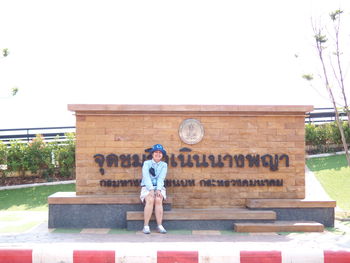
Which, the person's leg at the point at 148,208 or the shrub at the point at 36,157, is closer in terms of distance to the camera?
the person's leg at the point at 148,208

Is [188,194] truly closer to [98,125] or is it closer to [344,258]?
[98,125]

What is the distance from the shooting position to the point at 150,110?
827 centimetres

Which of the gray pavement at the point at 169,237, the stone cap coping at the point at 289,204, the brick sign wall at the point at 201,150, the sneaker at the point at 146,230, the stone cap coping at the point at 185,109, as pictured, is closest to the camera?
the gray pavement at the point at 169,237

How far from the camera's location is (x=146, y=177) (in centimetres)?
760

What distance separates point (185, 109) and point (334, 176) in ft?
21.4

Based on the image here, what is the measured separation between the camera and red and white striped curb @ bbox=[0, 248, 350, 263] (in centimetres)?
466

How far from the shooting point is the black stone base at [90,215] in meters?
7.92

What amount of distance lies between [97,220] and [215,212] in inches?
84.8

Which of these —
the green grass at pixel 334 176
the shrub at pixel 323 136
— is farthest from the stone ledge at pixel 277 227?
the shrub at pixel 323 136

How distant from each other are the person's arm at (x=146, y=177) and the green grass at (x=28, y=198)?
3891 millimetres

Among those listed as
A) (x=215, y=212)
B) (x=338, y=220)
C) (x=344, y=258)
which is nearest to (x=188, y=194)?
(x=215, y=212)

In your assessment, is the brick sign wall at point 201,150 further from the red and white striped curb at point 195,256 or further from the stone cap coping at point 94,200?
the red and white striped curb at point 195,256

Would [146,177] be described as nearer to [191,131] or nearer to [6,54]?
[191,131]

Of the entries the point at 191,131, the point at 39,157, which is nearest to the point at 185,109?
the point at 191,131
